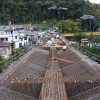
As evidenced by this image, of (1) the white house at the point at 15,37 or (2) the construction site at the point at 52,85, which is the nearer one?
(2) the construction site at the point at 52,85

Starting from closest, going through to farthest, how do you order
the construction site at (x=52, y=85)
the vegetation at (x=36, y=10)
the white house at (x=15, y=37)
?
1. the construction site at (x=52, y=85)
2. the white house at (x=15, y=37)
3. the vegetation at (x=36, y=10)

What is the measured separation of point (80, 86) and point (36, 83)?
2224mm

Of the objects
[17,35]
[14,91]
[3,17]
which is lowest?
[14,91]

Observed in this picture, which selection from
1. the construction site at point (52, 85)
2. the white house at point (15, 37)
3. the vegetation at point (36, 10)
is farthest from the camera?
the vegetation at point (36, 10)

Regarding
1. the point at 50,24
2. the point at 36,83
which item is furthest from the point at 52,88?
the point at 50,24

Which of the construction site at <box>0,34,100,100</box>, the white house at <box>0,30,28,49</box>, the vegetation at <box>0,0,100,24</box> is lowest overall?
the construction site at <box>0,34,100,100</box>

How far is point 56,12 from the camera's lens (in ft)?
190

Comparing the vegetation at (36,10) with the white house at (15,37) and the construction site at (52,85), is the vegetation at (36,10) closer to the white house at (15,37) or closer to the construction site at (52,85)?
the white house at (15,37)

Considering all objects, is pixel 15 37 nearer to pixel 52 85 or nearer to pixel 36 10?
pixel 52 85

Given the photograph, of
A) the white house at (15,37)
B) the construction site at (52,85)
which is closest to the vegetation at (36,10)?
the white house at (15,37)

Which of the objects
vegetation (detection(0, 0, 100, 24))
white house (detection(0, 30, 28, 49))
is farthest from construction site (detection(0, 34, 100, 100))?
vegetation (detection(0, 0, 100, 24))

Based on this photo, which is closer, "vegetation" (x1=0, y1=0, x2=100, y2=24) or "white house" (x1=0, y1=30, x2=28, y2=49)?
"white house" (x1=0, y1=30, x2=28, y2=49)

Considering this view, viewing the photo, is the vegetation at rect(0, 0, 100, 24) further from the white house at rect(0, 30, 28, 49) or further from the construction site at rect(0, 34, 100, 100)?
the construction site at rect(0, 34, 100, 100)

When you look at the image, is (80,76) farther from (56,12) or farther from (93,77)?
(56,12)
